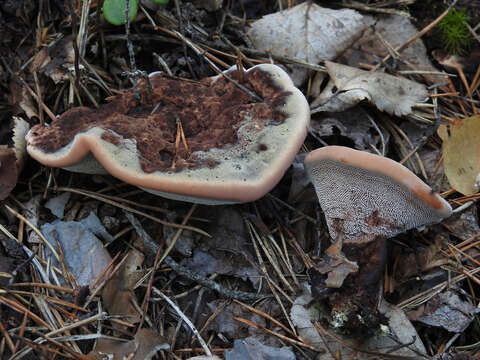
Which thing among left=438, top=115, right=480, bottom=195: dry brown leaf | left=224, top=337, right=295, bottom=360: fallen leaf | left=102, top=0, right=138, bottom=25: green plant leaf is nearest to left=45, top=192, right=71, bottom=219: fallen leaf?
left=102, top=0, right=138, bottom=25: green plant leaf

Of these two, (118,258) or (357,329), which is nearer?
(357,329)

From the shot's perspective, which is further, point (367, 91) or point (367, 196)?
point (367, 91)

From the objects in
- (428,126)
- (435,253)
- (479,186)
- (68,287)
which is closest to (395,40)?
(428,126)

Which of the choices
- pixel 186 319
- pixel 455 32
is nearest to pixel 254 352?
pixel 186 319

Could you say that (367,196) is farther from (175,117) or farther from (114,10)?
(114,10)

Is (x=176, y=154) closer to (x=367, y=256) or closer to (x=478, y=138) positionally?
(x=367, y=256)

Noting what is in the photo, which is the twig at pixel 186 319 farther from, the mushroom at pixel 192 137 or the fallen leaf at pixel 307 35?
the fallen leaf at pixel 307 35

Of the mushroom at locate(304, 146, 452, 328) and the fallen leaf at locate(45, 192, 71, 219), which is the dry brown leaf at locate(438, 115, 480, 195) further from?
the fallen leaf at locate(45, 192, 71, 219)
